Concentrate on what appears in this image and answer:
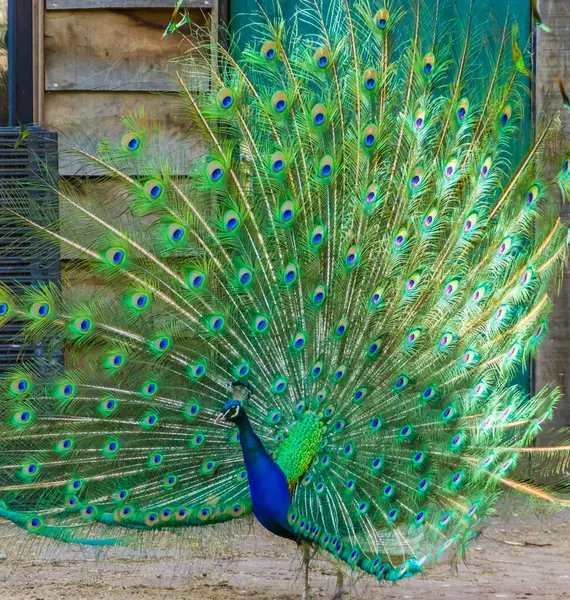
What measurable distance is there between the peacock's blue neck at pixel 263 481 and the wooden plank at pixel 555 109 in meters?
2.74

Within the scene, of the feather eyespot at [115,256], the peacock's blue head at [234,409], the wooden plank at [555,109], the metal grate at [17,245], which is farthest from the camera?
the wooden plank at [555,109]

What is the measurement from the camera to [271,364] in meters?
4.16

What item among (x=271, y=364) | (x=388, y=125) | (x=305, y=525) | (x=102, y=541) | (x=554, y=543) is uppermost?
(x=388, y=125)

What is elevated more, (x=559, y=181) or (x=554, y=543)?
(x=559, y=181)

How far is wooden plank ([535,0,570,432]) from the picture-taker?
6.18m

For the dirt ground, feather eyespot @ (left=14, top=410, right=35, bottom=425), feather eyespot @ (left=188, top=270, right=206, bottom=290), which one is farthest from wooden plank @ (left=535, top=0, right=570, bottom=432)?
feather eyespot @ (left=14, top=410, right=35, bottom=425)

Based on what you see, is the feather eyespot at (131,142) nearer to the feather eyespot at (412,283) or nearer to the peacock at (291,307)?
the peacock at (291,307)

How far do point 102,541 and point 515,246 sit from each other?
1.97 metres

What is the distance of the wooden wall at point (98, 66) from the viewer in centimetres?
597

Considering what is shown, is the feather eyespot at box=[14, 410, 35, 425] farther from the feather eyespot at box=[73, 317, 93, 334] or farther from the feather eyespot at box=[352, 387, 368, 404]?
the feather eyespot at box=[352, 387, 368, 404]

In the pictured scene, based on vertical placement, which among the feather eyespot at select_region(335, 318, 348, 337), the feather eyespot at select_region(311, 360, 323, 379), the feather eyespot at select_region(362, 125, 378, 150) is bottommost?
the feather eyespot at select_region(311, 360, 323, 379)

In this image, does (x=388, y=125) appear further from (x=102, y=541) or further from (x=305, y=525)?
Result: (x=102, y=541)

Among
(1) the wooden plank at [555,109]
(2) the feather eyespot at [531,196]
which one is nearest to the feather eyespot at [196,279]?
(2) the feather eyespot at [531,196]

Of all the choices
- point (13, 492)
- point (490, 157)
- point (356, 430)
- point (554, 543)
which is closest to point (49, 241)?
point (13, 492)
